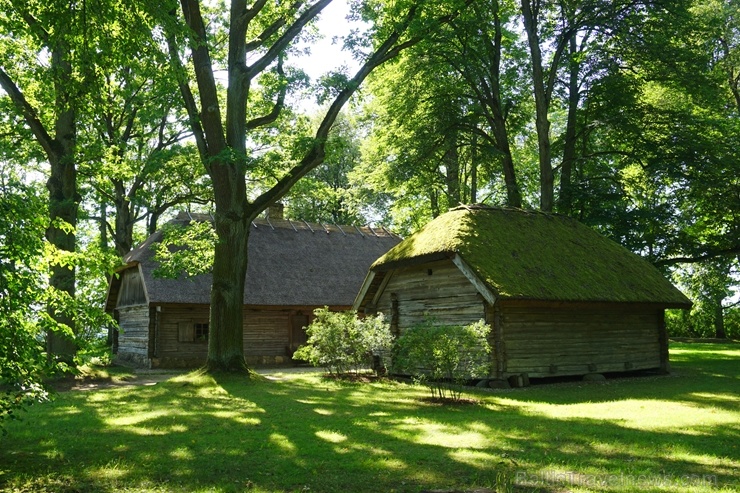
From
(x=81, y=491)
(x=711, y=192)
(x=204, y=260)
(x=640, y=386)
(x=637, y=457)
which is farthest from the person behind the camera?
(x=711, y=192)

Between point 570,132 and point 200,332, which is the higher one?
point 570,132

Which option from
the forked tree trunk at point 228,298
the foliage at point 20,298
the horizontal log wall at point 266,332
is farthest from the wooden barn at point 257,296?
the foliage at point 20,298

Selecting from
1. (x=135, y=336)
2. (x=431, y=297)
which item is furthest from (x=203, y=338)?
(x=431, y=297)

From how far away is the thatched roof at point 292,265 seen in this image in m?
25.0

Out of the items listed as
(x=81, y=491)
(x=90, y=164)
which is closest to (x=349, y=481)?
(x=81, y=491)

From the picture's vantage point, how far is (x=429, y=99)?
2412cm

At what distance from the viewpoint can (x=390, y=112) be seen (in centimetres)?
2553

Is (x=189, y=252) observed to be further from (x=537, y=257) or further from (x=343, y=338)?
(x=537, y=257)

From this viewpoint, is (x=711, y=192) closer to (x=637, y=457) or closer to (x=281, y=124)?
(x=281, y=124)

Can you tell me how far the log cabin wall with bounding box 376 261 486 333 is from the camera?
16.4 metres

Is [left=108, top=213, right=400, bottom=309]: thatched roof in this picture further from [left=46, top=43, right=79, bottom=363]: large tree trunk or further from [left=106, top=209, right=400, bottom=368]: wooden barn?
[left=46, top=43, right=79, bottom=363]: large tree trunk

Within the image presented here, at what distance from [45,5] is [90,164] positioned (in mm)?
7722

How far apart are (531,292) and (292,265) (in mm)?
15471

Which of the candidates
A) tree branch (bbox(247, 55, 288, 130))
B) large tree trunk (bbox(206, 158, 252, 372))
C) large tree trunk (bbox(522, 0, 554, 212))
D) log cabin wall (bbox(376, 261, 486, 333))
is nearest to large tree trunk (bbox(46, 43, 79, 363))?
large tree trunk (bbox(206, 158, 252, 372))
